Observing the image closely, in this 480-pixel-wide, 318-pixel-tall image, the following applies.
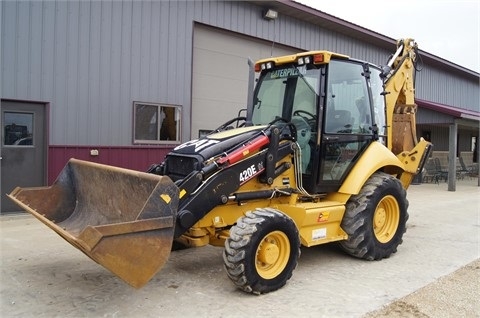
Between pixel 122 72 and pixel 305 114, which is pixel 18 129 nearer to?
pixel 122 72

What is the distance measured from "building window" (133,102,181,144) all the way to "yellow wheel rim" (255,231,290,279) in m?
5.69

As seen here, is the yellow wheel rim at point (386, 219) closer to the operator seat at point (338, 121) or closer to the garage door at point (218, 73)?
the operator seat at point (338, 121)

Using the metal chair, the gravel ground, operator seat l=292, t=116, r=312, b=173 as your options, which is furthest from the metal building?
the metal chair

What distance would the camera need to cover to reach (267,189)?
203 inches

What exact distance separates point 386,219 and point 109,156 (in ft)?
18.5

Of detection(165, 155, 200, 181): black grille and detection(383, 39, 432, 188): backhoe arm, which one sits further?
detection(383, 39, 432, 188): backhoe arm

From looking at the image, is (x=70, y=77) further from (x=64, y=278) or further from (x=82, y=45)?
(x=64, y=278)

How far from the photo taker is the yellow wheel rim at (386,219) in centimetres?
597

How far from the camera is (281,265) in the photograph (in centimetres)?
465

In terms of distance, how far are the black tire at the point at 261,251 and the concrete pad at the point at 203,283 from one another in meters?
0.16

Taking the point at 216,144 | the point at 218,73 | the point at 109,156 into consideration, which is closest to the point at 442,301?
the point at 216,144

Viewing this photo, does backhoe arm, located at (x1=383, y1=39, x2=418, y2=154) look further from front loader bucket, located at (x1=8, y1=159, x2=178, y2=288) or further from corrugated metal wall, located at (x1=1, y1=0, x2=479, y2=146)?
corrugated metal wall, located at (x1=1, y1=0, x2=479, y2=146)

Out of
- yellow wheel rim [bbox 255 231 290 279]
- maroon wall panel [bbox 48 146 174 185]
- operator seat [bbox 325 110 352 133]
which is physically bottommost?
yellow wheel rim [bbox 255 231 290 279]

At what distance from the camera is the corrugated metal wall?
26.1 ft
